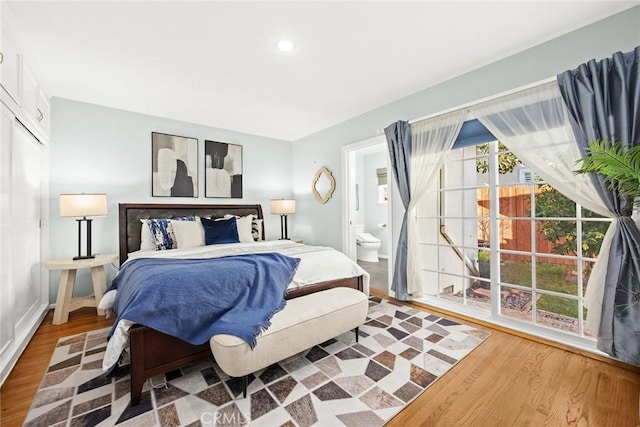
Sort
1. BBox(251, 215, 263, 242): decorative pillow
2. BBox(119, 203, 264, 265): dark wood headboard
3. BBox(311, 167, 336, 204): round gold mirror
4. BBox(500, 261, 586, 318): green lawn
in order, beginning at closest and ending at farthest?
BBox(500, 261, 586, 318): green lawn, BBox(119, 203, 264, 265): dark wood headboard, BBox(251, 215, 263, 242): decorative pillow, BBox(311, 167, 336, 204): round gold mirror

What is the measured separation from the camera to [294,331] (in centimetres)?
183

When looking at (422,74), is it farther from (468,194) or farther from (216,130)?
(216,130)

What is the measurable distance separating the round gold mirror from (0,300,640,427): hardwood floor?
2883 millimetres

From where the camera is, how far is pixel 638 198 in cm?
189

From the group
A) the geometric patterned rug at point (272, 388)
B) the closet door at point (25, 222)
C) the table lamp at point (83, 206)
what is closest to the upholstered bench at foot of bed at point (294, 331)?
the geometric patterned rug at point (272, 388)

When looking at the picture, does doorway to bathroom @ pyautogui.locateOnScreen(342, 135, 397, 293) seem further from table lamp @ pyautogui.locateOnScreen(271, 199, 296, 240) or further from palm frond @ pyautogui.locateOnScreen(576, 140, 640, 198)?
palm frond @ pyautogui.locateOnScreen(576, 140, 640, 198)

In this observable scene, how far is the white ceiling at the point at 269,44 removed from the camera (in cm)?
191

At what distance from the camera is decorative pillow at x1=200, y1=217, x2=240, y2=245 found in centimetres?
348

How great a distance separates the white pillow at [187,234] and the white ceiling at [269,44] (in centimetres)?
154

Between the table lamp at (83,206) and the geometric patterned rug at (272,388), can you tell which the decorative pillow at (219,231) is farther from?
the geometric patterned rug at (272,388)

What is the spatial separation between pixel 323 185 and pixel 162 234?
8.11 ft

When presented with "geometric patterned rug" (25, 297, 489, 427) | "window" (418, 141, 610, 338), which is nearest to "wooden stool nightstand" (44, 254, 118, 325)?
"geometric patterned rug" (25, 297, 489, 427)

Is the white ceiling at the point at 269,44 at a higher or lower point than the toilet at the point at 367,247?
higher

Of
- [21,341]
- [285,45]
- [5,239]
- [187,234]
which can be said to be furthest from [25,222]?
[285,45]
